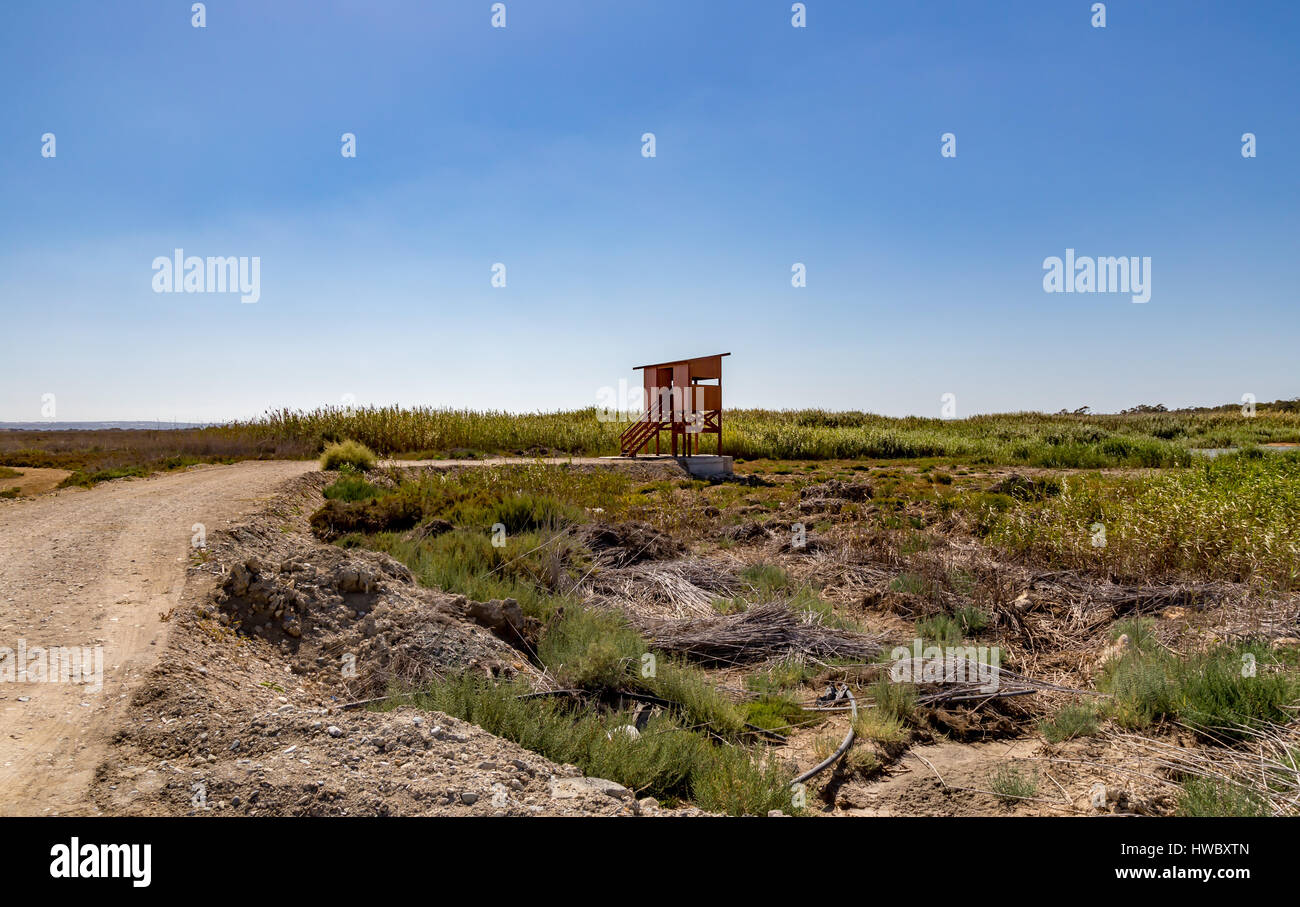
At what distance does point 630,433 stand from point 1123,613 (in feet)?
48.7

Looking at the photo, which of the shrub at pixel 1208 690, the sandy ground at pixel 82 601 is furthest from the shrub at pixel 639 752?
the shrub at pixel 1208 690

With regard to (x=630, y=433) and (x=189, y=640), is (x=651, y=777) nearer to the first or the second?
(x=189, y=640)

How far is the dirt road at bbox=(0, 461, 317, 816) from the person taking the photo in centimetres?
310

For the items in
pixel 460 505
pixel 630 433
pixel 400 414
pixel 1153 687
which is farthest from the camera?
pixel 400 414

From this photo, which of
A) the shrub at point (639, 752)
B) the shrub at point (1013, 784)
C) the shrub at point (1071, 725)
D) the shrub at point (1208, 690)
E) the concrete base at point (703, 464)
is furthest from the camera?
the concrete base at point (703, 464)

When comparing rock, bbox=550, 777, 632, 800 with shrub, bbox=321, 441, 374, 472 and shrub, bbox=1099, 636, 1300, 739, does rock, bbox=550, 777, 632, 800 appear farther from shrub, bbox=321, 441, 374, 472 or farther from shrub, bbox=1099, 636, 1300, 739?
shrub, bbox=321, 441, 374, 472

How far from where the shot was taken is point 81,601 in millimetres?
5109

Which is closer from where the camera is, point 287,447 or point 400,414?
point 287,447

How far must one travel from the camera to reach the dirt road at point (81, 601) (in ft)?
10.2

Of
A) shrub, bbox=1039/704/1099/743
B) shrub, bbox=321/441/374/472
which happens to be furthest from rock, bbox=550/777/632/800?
shrub, bbox=321/441/374/472

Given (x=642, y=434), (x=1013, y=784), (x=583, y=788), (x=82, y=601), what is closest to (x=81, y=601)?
(x=82, y=601)

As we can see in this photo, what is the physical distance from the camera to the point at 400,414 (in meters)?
23.9

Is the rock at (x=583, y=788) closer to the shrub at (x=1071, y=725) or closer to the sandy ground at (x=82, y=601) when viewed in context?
the sandy ground at (x=82, y=601)
